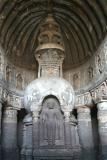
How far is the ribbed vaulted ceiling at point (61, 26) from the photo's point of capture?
16.0 m

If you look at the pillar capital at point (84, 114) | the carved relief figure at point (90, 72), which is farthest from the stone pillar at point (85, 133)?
the carved relief figure at point (90, 72)

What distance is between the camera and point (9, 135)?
1659 centimetres

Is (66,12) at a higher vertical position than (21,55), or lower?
higher

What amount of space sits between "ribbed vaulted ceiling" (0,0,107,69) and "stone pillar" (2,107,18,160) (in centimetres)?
372

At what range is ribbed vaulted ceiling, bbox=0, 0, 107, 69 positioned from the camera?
632 inches

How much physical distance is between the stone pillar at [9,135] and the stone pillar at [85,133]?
415 centimetres

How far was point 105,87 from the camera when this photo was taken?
50.3ft

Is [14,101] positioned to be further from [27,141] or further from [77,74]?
[77,74]

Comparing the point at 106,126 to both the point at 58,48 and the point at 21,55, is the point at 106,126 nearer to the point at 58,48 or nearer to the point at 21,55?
the point at 58,48

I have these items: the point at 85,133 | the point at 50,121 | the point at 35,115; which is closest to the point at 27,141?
the point at 35,115

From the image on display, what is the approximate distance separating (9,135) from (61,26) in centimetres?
830

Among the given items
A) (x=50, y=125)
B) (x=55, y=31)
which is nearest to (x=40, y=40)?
(x=55, y=31)

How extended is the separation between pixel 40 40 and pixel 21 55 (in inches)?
118

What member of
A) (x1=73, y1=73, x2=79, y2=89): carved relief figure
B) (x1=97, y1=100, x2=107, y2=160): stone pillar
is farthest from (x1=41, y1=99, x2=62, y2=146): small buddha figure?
(x1=73, y1=73, x2=79, y2=89): carved relief figure
